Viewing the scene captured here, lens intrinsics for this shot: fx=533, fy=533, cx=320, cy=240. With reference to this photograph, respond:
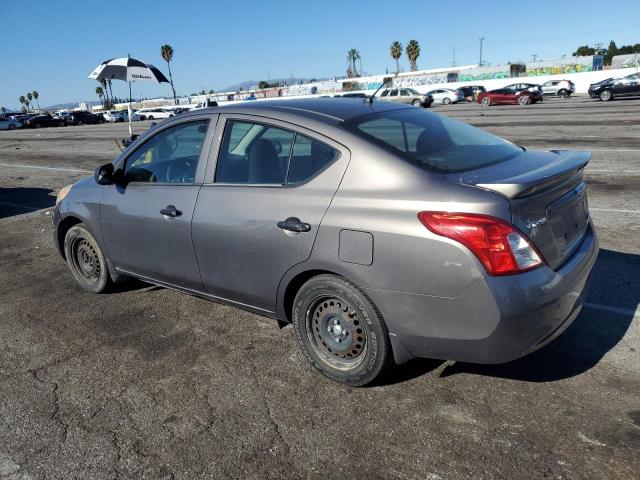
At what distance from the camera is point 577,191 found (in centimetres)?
320

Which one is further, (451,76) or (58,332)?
(451,76)

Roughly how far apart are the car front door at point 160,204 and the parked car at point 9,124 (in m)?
56.8

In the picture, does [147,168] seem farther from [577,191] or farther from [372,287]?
[577,191]

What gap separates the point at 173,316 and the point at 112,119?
57434 millimetres

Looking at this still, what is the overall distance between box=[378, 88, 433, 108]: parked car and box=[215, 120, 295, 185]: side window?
37009mm

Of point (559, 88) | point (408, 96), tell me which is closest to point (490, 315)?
point (408, 96)

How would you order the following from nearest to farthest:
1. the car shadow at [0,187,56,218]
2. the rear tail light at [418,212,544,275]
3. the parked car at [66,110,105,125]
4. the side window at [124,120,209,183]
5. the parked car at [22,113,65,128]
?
the rear tail light at [418,212,544,275] → the side window at [124,120,209,183] → the car shadow at [0,187,56,218] → the parked car at [22,113,65,128] → the parked car at [66,110,105,125]

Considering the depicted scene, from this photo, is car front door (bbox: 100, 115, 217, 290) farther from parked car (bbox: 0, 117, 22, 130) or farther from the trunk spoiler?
parked car (bbox: 0, 117, 22, 130)

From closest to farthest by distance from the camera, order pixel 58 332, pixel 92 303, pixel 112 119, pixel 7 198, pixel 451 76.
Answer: pixel 58 332 → pixel 92 303 → pixel 7 198 → pixel 112 119 → pixel 451 76

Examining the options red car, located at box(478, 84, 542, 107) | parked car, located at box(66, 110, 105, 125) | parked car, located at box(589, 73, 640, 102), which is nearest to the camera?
parked car, located at box(589, 73, 640, 102)

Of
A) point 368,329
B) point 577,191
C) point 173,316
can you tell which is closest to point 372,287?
point 368,329

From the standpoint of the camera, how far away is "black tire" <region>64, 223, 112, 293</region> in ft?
15.8

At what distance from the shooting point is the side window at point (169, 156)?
395 centimetres

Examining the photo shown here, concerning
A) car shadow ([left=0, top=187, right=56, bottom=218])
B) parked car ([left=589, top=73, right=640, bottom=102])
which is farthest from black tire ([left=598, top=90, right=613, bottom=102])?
car shadow ([left=0, top=187, right=56, bottom=218])
